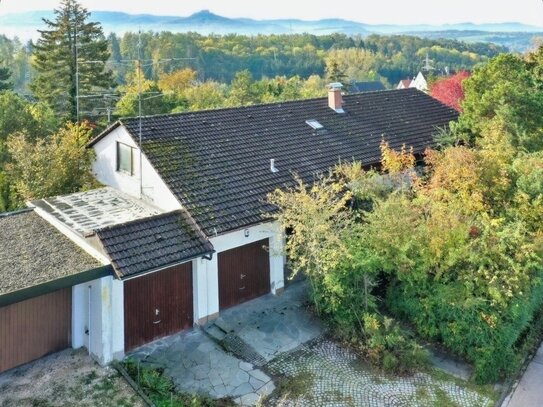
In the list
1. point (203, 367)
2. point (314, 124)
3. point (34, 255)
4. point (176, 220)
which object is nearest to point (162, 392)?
point (203, 367)

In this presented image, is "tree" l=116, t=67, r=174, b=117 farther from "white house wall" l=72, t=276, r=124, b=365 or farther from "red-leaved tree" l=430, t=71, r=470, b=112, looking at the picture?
"white house wall" l=72, t=276, r=124, b=365

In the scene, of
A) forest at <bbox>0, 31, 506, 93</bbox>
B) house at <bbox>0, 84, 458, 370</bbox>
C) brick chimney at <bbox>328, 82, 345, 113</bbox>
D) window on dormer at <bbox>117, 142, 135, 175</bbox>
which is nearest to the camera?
house at <bbox>0, 84, 458, 370</bbox>

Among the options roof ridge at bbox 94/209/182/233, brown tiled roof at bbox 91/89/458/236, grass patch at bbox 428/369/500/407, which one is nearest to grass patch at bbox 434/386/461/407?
grass patch at bbox 428/369/500/407

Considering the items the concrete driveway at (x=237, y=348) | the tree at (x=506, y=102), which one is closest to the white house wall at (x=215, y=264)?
the concrete driveway at (x=237, y=348)

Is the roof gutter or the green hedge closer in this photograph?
the roof gutter

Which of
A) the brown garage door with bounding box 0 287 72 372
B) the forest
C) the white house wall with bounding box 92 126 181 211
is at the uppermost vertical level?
the forest

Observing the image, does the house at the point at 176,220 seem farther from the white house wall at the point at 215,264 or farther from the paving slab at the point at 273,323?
the paving slab at the point at 273,323

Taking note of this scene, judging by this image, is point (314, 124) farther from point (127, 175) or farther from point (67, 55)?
point (67, 55)

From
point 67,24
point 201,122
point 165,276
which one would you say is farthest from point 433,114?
point 67,24
